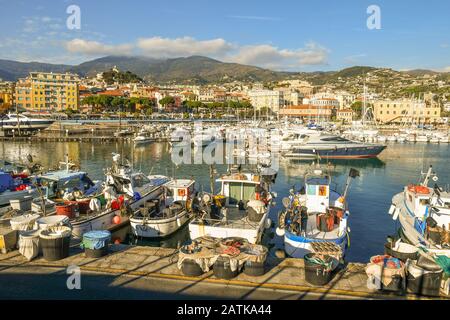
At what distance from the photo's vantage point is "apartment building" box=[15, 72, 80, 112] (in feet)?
341

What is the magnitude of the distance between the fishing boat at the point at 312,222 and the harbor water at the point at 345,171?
4.46 feet

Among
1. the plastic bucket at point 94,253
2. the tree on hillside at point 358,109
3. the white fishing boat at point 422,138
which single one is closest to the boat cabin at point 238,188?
the plastic bucket at point 94,253

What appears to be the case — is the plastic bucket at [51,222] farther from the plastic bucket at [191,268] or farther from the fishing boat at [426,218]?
the fishing boat at [426,218]

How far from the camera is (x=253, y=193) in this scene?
17422mm

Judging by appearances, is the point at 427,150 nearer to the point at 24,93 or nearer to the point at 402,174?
the point at 402,174

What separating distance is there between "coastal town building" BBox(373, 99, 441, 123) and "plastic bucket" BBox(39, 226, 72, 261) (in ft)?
352

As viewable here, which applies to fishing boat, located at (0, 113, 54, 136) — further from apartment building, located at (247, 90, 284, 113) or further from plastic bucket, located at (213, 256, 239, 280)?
apartment building, located at (247, 90, 284, 113)

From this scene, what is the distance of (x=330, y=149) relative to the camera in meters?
46.5

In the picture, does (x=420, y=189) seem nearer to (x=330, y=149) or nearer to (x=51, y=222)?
(x=51, y=222)

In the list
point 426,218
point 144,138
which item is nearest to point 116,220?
point 426,218

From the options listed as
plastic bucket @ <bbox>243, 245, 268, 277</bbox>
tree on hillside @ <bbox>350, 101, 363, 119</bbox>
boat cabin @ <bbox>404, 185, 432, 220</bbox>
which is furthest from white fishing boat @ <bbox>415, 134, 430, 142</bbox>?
plastic bucket @ <bbox>243, 245, 268, 277</bbox>

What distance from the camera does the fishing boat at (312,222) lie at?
1317cm

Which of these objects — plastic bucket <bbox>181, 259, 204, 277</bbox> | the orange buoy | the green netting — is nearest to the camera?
the green netting

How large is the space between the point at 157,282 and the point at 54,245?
330cm
